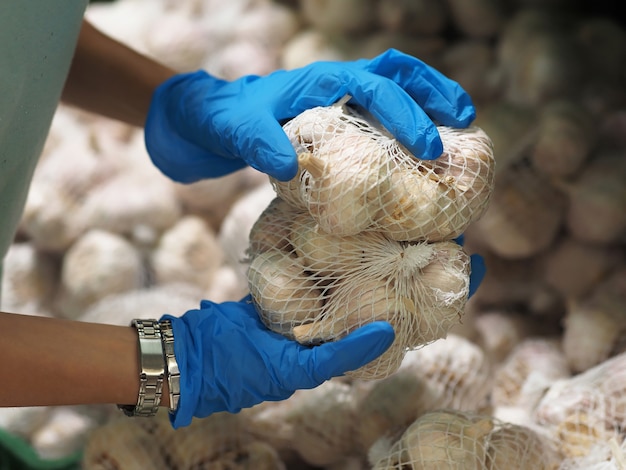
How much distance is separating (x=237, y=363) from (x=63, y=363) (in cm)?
24

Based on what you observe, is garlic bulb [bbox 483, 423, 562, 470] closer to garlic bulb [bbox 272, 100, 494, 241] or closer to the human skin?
garlic bulb [bbox 272, 100, 494, 241]

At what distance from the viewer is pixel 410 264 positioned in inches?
39.3

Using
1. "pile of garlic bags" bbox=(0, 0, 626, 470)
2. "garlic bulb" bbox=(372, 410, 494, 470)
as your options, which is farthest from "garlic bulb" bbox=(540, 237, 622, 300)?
"garlic bulb" bbox=(372, 410, 494, 470)

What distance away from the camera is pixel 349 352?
97 centimetres

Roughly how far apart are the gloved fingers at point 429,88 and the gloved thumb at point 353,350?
14.8 inches

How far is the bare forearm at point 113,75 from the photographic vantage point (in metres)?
1.50

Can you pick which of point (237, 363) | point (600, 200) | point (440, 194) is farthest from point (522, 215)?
point (237, 363)

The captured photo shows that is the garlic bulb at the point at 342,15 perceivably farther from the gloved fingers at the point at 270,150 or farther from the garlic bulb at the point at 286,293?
the garlic bulb at the point at 286,293

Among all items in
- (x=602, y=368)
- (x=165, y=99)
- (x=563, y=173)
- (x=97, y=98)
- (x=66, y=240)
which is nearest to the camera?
(x=602, y=368)

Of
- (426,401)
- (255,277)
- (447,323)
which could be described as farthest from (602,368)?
(255,277)

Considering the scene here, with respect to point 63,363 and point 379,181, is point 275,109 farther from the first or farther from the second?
point 63,363

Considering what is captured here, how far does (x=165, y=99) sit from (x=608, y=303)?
42.1 inches

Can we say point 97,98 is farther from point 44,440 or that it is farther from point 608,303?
point 608,303

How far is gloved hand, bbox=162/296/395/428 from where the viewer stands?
39.8 inches
